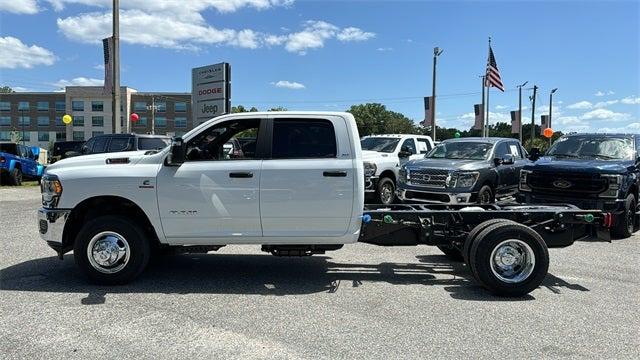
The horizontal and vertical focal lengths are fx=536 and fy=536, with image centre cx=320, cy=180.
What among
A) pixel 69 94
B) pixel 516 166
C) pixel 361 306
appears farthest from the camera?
pixel 69 94

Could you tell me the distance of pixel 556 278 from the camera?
6.81 meters

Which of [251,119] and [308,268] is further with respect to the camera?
[308,268]

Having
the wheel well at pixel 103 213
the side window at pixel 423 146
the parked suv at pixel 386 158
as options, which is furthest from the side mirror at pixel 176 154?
the side window at pixel 423 146

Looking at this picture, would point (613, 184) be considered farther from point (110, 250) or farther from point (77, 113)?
point (77, 113)

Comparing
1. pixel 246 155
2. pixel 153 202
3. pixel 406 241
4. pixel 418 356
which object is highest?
pixel 246 155

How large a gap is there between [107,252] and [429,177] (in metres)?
7.10

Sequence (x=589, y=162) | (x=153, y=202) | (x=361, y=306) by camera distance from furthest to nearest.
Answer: (x=589, y=162), (x=153, y=202), (x=361, y=306)

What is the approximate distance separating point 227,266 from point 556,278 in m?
4.27

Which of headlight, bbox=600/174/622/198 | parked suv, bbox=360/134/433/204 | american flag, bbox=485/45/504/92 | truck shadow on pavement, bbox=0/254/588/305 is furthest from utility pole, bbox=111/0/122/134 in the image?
american flag, bbox=485/45/504/92

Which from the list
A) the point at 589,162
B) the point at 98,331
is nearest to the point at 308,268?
the point at 98,331

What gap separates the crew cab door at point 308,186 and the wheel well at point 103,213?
144 cm

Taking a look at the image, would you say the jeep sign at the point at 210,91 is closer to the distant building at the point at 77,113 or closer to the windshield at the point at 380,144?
the windshield at the point at 380,144

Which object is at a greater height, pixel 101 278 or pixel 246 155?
pixel 246 155

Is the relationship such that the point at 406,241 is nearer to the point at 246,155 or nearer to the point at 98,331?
the point at 246,155
